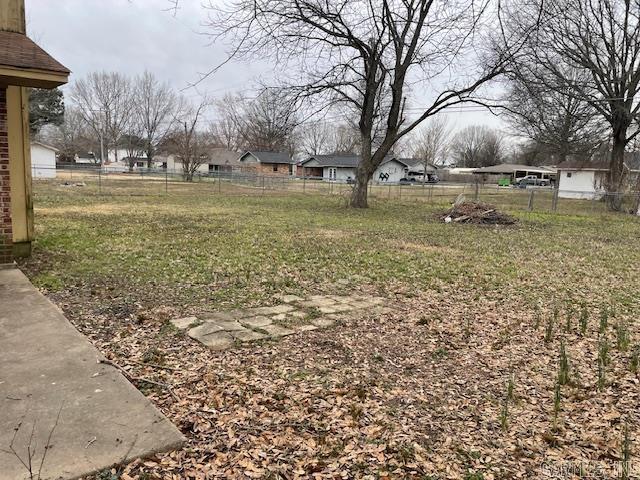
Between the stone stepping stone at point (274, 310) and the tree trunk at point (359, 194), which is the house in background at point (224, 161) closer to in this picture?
the tree trunk at point (359, 194)

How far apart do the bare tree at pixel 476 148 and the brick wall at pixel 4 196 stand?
3394 inches

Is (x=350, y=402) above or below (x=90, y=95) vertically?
below

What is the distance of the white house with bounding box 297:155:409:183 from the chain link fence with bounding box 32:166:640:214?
1858 cm

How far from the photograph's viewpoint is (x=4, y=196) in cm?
624

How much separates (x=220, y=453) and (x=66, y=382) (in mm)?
1211

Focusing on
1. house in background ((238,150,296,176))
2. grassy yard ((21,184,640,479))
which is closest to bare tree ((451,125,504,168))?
house in background ((238,150,296,176))

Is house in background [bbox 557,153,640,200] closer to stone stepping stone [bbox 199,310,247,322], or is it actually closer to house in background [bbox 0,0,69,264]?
stone stepping stone [bbox 199,310,247,322]

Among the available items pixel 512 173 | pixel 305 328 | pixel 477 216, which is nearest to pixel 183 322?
pixel 305 328

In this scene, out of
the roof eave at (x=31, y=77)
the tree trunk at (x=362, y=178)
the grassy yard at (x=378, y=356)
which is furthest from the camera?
the tree trunk at (x=362, y=178)

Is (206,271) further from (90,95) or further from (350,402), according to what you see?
(90,95)

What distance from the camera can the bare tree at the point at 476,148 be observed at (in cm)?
8481

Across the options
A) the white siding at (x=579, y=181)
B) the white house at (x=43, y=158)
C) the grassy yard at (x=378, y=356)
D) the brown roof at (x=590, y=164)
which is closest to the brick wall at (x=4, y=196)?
the grassy yard at (x=378, y=356)

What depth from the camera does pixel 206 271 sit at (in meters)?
6.96

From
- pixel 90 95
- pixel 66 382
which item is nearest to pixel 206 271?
pixel 66 382
